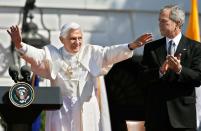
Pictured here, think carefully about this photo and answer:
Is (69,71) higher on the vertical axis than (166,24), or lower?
lower

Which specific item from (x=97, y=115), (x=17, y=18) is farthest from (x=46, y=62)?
(x=17, y=18)

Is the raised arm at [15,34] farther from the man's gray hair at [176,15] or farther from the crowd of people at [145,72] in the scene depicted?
the man's gray hair at [176,15]

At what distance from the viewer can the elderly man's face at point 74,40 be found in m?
6.49

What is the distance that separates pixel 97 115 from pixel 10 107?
1.25 metres

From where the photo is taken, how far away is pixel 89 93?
663 cm

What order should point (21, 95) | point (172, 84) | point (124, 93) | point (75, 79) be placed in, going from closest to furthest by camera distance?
point (21, 95), point (172, 84), point (75, 79), point (124, 93)

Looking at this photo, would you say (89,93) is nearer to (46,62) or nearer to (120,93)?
(46,62)

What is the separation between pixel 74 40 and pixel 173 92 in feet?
3.21

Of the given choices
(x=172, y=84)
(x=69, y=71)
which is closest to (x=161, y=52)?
(x=172, y=84)

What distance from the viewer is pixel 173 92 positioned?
19.9ft

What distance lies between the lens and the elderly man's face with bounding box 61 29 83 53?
6.49m

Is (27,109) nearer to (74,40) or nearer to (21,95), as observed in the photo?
(21,95)

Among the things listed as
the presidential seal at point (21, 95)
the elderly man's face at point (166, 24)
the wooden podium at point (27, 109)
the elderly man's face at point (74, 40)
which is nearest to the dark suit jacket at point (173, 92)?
the elderly man's face at point (166, 24)

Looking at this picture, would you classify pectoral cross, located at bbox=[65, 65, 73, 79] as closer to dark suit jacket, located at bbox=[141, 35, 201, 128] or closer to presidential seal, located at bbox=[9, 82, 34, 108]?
dark suit jacket, located at bbox=[141, 35, 201, 128]
